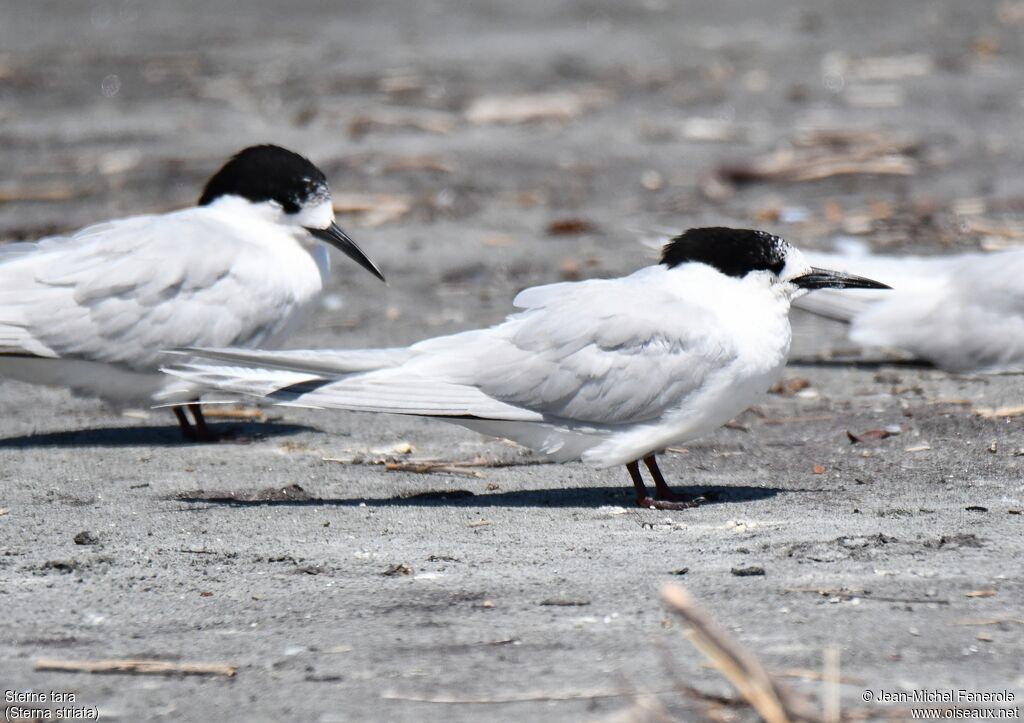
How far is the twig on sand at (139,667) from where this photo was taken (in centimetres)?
306

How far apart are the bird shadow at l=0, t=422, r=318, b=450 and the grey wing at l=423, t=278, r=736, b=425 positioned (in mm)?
1207

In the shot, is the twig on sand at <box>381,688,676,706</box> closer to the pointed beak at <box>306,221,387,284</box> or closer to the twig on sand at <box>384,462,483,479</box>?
the twig on sand at <box>384,462,483,479</box>

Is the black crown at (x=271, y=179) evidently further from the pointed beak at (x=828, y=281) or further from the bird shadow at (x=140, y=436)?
the pointed beak at (x=828, y=281)

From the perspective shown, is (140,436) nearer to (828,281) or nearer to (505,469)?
(505,469)

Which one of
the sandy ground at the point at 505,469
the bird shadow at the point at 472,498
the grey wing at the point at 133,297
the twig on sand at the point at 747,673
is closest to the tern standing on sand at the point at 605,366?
the bird shadow at the point at 472,498

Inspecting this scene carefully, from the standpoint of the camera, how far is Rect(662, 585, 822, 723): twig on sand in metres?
2.43

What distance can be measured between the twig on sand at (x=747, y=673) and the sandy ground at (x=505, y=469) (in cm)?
11

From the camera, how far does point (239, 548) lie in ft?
13.0

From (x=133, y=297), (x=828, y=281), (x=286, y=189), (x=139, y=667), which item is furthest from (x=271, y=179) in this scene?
(x=139, y=667)

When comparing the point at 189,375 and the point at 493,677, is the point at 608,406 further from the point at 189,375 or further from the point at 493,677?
the point at 493,677

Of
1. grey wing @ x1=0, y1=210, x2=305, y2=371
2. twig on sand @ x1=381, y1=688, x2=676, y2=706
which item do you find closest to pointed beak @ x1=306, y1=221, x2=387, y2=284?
grey wing @ x1=0, y1=210, x2=305, y2=371

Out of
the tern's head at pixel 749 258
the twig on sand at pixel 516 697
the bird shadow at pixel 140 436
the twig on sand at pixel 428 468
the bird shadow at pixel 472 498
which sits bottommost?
the bird shadow at pixel 140 436

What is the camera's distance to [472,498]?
4.54m

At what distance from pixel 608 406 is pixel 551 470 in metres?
0.55
